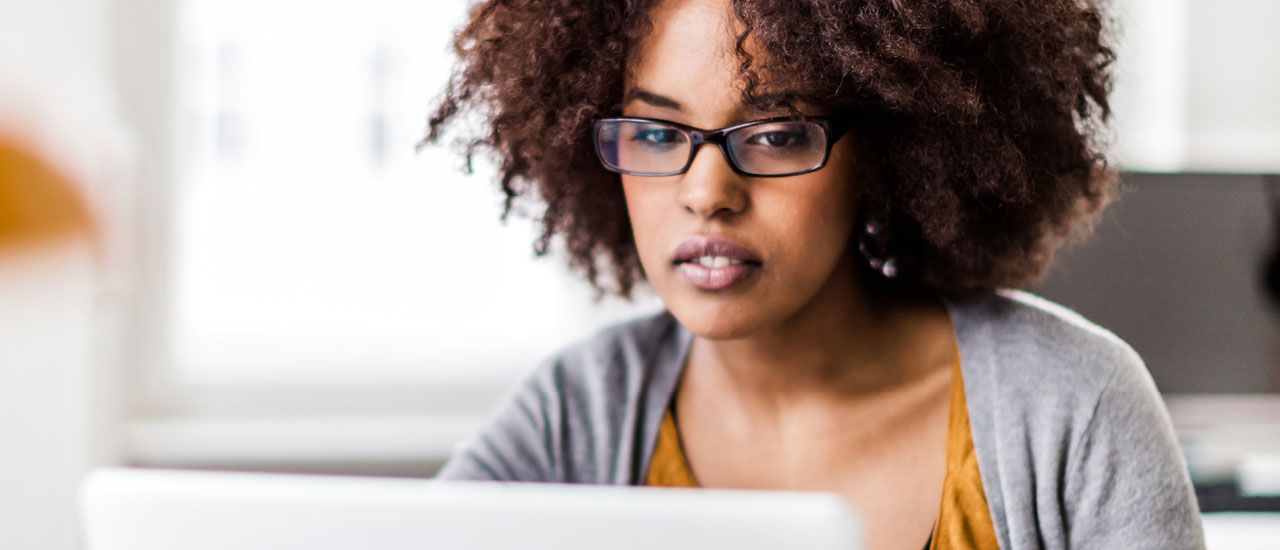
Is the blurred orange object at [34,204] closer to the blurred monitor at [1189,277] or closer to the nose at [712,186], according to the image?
the nose at [712,186]

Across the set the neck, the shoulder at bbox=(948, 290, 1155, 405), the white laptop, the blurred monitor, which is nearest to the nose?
the neck

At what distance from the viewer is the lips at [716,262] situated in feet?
3.00

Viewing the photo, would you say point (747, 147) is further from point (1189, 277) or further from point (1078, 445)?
point (1189, 277)

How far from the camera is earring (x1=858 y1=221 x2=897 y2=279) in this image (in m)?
1.07

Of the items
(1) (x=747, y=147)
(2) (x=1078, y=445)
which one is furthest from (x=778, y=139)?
(2) (x=1078, y=445)

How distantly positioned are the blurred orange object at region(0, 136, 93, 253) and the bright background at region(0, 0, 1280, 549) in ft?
6.44

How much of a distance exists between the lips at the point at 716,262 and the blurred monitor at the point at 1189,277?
0.62 m

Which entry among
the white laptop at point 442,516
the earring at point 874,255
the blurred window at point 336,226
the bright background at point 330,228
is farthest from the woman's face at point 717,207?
the blurred window at point 336,226

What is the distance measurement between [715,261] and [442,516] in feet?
1.59

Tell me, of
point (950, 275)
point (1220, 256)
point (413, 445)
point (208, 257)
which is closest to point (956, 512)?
point (950, 275)

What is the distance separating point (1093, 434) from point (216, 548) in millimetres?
752

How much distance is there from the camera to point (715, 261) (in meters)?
0.93

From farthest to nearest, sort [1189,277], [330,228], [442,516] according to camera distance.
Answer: [330,228], [1189,277], [442,516]

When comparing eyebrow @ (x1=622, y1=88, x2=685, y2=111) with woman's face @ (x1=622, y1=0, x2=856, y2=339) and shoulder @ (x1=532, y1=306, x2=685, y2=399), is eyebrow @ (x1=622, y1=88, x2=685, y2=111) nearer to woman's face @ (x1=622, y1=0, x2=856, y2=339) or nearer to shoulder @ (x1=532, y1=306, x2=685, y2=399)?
woman's face @ (x1=622, y1=0, x2=856, y2=339)
